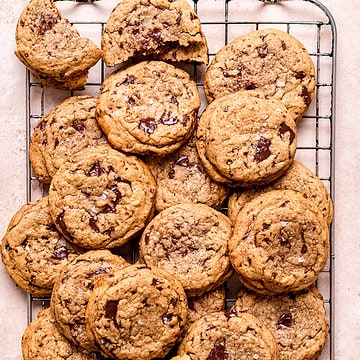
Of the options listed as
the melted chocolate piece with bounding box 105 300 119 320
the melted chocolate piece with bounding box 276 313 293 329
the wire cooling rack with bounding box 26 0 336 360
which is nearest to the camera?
the melted chocolate piece with bounding box 105 300 119 320

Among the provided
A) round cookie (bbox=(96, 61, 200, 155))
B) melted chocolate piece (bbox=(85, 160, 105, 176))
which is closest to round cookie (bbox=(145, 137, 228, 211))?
round cookie (bbox=(96, 61, 200, 155))

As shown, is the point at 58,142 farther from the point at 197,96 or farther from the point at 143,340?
the point at 143,340

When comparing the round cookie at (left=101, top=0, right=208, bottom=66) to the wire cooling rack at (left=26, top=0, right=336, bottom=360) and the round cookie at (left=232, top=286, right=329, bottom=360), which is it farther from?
the round cookie at (left=232, top=286, right=329, bottom=360)

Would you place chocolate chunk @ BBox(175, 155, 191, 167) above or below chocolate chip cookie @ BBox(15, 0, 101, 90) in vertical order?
below

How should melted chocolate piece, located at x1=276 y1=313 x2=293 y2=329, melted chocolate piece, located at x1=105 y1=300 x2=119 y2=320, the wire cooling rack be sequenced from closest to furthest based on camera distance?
1. melted chocolate piece, located at x1=105 y1=300 x2=119 y2=320
2. melted chocolate piece, located at x1=276 y1=313 x2=293 y2=329
3. the wire cooling rack

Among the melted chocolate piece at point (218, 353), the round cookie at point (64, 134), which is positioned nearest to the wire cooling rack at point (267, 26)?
the round cookie at point (64, 134)

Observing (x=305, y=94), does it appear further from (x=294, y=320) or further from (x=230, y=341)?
(x=230, y=341)

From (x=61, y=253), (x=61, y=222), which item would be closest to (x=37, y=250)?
(x=61, y=253)
